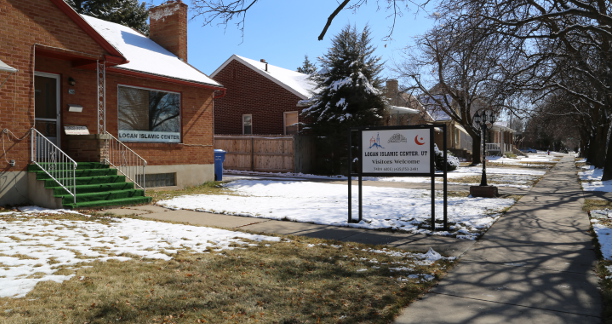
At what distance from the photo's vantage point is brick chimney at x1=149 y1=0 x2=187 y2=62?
1739 cm

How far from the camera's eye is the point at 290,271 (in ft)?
17.1

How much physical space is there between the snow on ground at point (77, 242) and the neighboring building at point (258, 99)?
17.0 meters

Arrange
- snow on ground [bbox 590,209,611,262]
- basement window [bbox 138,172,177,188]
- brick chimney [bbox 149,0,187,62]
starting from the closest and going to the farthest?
snow on ground [bbox 590,209,611,262] → basement window [bbox 138,172,177,188] → brick chimney [bbox 149,0,187,62]

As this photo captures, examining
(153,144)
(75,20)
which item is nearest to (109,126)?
(153,144)

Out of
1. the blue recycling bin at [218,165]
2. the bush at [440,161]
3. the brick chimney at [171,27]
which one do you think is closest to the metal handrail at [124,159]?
the blue recycling bin at [218,165]

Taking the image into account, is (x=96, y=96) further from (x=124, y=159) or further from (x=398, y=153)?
(x=398, y=153)

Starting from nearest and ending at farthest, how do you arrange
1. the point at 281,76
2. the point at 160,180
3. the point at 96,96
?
the point at 96,96
the point at 160,180
the point at 281,76

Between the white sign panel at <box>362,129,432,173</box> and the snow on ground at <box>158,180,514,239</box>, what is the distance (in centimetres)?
108

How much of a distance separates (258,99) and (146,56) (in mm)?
11701

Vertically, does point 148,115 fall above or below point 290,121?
below

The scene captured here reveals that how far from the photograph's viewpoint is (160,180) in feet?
48.3

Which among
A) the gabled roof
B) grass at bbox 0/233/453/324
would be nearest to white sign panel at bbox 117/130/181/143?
grass at bbox 0/233/453/324

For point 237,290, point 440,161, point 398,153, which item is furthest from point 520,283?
point 440,161

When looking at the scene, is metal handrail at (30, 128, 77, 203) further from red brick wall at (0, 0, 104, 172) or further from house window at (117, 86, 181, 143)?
house window at (117, 86, 181, 143)
